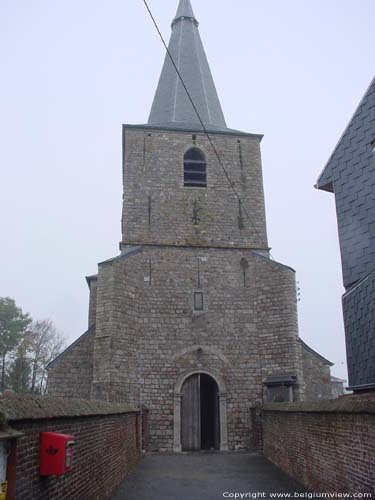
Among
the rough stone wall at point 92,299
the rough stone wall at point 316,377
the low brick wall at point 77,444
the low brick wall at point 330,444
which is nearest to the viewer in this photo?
the low brick wall at point 77,444

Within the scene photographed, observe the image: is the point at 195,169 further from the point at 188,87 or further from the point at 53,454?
the point at 53,454

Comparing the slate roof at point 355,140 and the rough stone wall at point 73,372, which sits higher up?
the slate roof at point 355,140

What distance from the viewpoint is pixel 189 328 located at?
49.7ft

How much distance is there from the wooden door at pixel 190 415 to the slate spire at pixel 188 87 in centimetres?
973

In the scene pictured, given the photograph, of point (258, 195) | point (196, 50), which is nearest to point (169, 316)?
point (258, 195)

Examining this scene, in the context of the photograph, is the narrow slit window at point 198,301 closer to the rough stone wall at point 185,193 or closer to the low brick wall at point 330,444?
the rough stone wall at point 185,193

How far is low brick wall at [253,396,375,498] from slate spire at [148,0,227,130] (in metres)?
12.5

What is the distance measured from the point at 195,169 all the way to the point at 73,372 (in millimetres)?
8573

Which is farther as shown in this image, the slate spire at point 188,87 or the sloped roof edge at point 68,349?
the slate spire at point 188,87

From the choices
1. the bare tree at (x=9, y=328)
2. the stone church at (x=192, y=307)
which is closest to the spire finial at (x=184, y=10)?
the stone church at (x=192, y=307)

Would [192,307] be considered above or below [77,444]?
above

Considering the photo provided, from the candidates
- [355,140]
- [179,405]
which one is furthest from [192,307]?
[355,140]

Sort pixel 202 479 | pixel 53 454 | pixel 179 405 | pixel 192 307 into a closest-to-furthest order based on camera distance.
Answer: pixel 53 454 < pixel 202 479 < pixel 179 405 < pixel 192 307

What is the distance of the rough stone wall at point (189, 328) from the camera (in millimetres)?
14023
